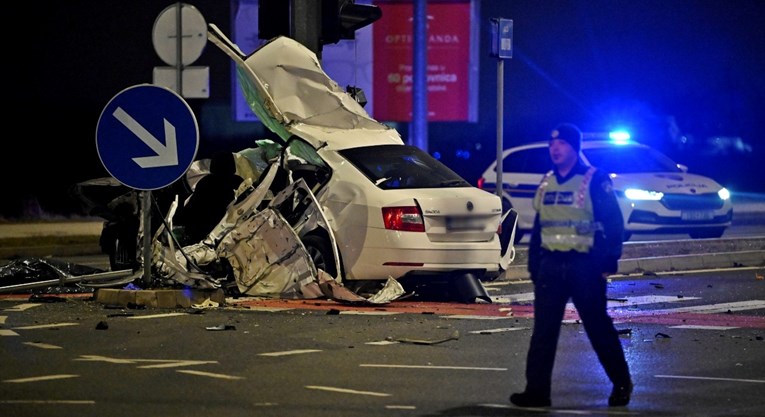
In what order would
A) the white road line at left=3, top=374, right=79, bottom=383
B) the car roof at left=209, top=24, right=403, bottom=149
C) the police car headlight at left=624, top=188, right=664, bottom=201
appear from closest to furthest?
the white road line at left=3, top=374, right=79, bottom=383 < the car roof at left=209, top=24, right=403, bottom=149 < the police car headlight at left=624, top=188, right=664, bottom=201

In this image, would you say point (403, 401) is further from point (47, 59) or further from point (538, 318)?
point (47, 59)

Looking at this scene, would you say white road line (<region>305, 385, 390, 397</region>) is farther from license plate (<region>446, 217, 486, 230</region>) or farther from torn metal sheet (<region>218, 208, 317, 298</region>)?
license plate (<region>446, 217, 486, 230</region>)

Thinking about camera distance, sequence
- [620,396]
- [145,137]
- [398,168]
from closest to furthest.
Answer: [620,396]
[145,137]
[398,168]

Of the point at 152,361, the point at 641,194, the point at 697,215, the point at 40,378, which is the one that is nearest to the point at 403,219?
the point at 152,361

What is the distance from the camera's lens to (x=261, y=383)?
326 inches

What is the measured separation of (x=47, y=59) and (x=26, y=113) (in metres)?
1.88

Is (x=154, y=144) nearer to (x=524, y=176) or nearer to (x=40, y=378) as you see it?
(x=40, y=378)

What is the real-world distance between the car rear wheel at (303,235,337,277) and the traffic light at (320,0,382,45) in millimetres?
1918

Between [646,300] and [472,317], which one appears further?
[646,300]

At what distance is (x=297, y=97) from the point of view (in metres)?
13.9

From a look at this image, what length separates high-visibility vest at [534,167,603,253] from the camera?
794 centimetres

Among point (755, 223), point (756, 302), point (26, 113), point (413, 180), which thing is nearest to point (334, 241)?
point (413, 180)

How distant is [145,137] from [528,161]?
34.5 feet

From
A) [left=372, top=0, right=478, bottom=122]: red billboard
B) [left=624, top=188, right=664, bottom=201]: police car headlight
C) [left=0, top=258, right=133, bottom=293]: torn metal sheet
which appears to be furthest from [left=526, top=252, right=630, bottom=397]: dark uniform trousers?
[left=372, top=0, right=478, bottom=122]: red billboard
